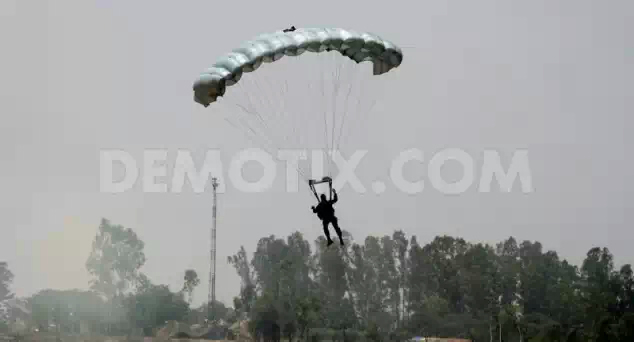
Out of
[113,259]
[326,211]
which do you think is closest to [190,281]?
[113,259]

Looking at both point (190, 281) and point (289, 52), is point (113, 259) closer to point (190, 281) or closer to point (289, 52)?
point (190, 281)

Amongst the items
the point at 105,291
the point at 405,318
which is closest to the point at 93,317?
the point at 105,291

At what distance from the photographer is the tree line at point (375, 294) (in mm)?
79938

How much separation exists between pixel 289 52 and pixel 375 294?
245 ft

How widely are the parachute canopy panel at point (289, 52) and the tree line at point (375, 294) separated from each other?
161 ft

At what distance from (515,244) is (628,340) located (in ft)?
123

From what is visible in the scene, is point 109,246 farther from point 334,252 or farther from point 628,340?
point 628,340

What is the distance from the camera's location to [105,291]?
100 m

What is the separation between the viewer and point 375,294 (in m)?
98.9

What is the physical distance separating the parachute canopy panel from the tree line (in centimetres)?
4908

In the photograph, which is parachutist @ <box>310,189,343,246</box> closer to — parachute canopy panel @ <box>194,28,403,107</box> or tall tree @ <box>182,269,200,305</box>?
parachute canopy panel @ <box>194,28,403,107</box>

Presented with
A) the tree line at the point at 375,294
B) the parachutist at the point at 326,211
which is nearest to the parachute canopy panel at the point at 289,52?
the parachutist at the point at 326,211

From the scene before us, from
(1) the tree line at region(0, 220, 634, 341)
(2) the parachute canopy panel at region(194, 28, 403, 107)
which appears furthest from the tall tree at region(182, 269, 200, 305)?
(2) the parachute canopy panel at region(194, 28, 403, 107)

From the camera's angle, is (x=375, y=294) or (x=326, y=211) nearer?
(x=326, y=211)
